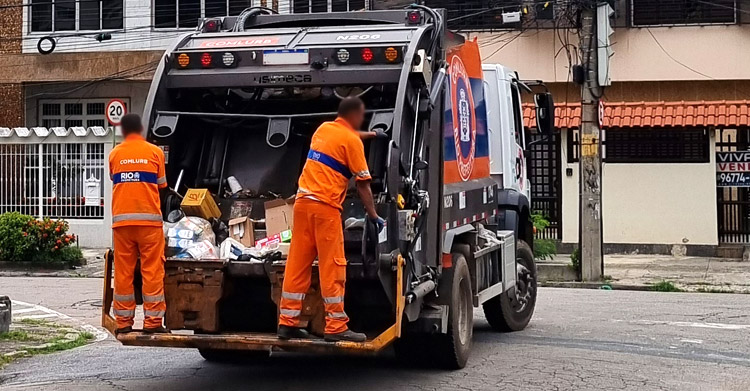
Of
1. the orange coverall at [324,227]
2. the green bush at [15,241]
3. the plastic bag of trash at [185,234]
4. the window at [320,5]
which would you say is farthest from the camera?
the window at [320,5]

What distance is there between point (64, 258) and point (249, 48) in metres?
12.1

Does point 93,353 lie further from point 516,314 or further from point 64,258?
point 64,258

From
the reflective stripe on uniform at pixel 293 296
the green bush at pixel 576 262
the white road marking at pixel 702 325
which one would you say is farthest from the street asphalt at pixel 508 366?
the green bush at pixel 576 262

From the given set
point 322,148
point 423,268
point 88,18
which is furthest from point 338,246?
point 88,18

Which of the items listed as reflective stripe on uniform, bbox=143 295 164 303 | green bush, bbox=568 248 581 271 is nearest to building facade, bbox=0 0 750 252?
green bush, bbox=568 248 581 271

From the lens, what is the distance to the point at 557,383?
26.0 feet

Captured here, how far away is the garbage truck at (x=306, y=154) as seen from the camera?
6996mm

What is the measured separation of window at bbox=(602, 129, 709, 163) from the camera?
64.3 feet

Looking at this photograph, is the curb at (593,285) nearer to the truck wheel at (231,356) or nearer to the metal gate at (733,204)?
the metal gate at (733,204)

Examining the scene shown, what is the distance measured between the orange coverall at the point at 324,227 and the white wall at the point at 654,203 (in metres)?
13.8

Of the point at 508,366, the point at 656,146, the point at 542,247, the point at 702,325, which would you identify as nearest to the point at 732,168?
the point at 656,146

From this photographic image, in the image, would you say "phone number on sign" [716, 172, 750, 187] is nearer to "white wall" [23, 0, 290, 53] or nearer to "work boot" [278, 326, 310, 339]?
"white wall" [23, 0, 290, 53]

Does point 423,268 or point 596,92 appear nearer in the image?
point 423,268

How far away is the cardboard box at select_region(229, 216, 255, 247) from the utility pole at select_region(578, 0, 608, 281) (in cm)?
945
